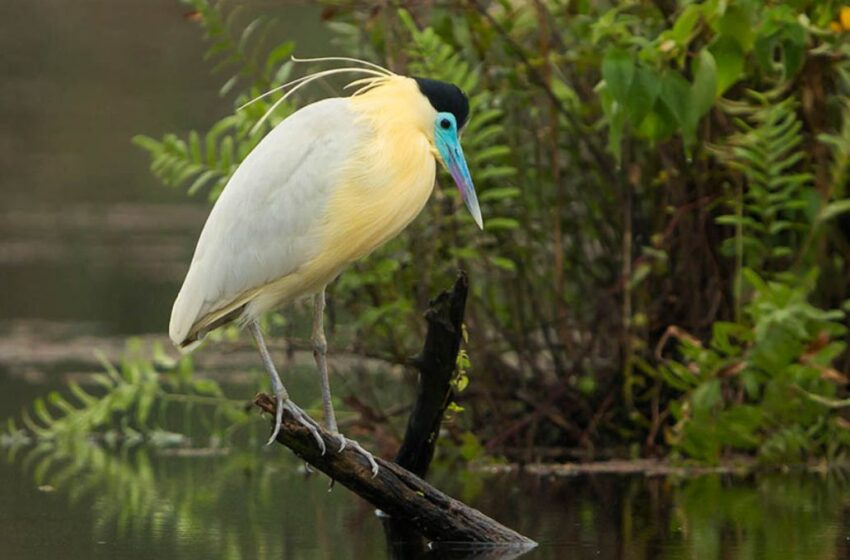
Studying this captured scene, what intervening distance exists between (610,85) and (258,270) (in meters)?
1.38

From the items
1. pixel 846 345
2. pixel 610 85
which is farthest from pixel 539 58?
pixel 846 345

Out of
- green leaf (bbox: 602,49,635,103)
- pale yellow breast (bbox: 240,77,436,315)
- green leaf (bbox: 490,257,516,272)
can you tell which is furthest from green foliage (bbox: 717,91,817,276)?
pale yellow breast (bbox: 240,77,436,315)

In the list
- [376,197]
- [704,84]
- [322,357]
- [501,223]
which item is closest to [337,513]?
[322,357]

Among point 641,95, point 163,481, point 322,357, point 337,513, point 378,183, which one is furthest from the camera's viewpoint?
point 163,481

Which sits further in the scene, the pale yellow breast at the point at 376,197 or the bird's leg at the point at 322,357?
the bird's leg at the point at 322,357

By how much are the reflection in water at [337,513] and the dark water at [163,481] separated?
1 centimetres

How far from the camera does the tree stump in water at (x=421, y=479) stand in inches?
240

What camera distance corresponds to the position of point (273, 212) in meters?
6.24

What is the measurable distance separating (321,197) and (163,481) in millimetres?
1993

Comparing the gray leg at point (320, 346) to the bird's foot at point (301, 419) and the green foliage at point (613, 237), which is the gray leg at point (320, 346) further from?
the green foliage at point (613, 237)

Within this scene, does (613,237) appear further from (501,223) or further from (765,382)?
(765,382)

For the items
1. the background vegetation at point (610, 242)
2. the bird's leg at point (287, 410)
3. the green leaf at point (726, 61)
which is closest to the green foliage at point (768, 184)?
the background vegetation at point (610, 242)

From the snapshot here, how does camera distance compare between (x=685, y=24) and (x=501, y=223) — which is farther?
(x=501, y=223)

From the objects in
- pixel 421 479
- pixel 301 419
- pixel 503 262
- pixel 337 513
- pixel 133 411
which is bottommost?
pixel 337 513
